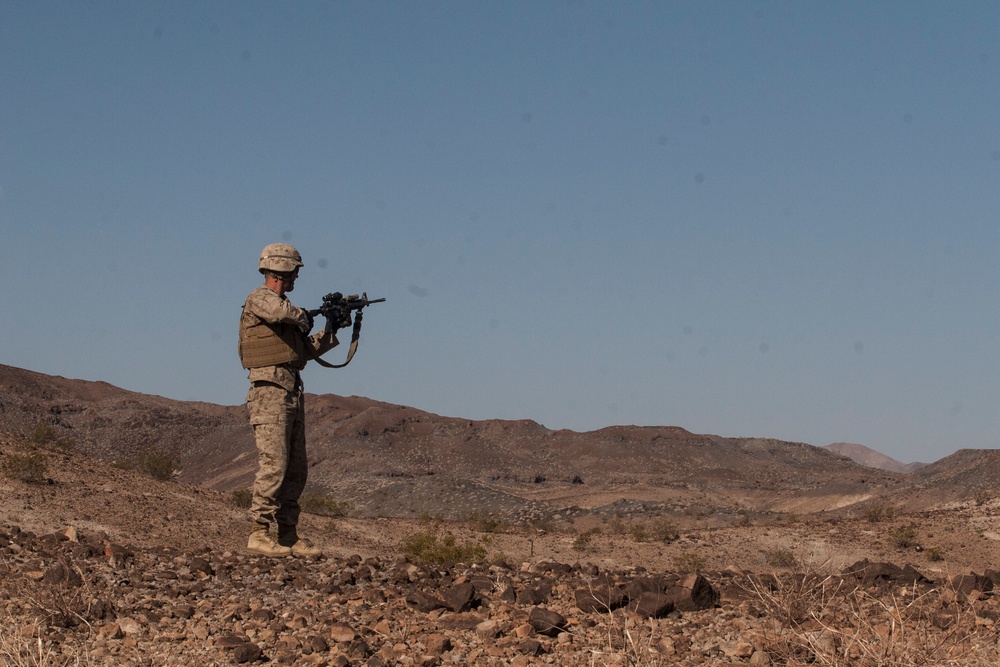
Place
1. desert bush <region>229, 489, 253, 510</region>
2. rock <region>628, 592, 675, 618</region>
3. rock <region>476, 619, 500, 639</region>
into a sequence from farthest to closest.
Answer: desert bush <region>229, 489, 253, 510</region>
rock <region>628, 592, 675, 618</region>
rock <region>476, 619, 500, 639</region>

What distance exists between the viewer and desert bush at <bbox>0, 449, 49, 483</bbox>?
14164 mm

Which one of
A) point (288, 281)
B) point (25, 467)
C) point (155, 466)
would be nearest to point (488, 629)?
point (288, 281)

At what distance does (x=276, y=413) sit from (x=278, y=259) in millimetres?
1282

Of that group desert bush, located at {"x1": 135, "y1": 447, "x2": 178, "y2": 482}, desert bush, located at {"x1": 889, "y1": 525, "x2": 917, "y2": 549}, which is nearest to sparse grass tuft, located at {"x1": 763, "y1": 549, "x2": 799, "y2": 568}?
desert bush, located at {"x1": 889, "y1": 525, "x2": 917, "y2": 549}

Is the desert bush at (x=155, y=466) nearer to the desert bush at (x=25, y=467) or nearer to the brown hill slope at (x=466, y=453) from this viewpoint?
the desert bush at (x=25, y=467)

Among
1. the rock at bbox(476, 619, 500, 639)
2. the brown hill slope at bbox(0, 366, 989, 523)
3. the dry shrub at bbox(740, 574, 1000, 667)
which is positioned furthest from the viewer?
the brown hill slope at bbox(0, 366, 989, 523)

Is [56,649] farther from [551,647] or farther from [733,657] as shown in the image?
[733,657]

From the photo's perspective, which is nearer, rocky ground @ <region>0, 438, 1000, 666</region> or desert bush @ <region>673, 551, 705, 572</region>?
rocky ground @ <region>0, 438, 1000, 666</region>

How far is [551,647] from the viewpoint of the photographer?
5832mm

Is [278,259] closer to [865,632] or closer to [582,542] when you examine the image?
[865,632]

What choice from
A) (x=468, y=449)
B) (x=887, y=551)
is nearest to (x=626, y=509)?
(x=887, y=551)

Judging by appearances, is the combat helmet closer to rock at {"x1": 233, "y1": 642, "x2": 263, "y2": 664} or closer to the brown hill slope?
rock at {"x1": 233, "y1": 642, "x2": 263, "y2": 664}

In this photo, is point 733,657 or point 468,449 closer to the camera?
point 733,657

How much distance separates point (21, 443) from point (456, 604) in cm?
1308
